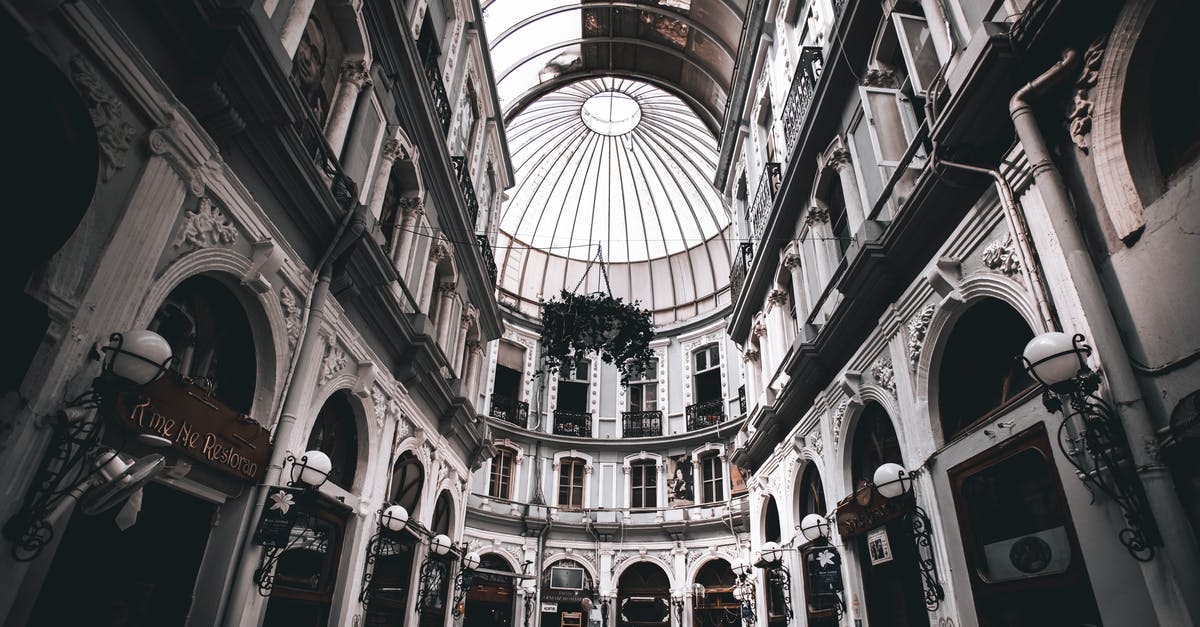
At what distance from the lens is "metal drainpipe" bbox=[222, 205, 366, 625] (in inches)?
221

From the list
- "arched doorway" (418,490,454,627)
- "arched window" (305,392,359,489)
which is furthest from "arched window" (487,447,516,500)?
"arched window" (305,392,359,489)

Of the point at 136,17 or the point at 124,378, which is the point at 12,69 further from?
the point at 124,378

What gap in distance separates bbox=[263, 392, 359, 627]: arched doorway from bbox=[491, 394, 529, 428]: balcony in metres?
13.3

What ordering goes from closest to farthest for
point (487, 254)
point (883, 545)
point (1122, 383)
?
1. point (1122, 383)
2. point (883, 545)
3. point (487, 254)

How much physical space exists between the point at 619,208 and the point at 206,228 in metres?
22.1

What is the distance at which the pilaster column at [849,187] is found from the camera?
27.8 ft

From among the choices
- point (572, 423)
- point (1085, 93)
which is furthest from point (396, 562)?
point (572, 423)

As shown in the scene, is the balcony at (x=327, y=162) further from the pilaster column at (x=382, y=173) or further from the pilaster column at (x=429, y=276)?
the pilaster column at (x=429, y=276)

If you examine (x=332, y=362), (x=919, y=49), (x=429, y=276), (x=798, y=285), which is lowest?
(x=332, y=362)

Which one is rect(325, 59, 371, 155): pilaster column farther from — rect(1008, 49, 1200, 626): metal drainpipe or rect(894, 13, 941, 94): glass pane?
rect(1008, 49, 1200, 626): metal drainpipe

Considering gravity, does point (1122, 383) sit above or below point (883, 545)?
above

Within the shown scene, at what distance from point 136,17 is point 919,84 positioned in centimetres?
746

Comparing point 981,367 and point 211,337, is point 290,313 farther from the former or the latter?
point 981,367

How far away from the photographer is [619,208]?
26.3m
